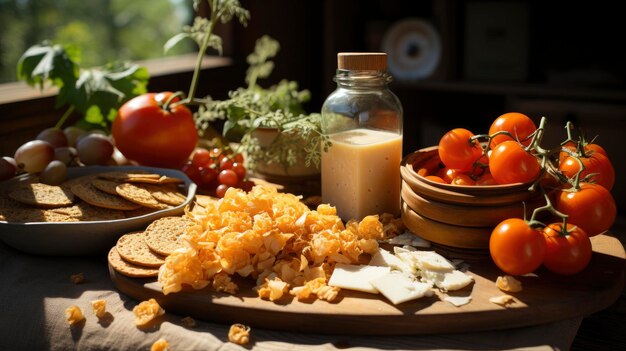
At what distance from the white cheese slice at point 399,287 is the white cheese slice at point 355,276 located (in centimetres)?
1

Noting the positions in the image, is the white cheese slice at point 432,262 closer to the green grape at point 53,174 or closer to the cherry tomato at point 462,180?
the cherry tomato at point 462,180

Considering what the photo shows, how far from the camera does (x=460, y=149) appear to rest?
104cm

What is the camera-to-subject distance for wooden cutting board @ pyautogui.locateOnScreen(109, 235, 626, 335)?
2.74 ft

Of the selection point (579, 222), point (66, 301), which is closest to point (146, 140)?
point (66, 301)

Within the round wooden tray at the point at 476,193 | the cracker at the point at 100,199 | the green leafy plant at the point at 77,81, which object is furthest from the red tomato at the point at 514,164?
the green leafy plant at the point at 77,81

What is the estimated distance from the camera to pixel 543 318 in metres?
0.85

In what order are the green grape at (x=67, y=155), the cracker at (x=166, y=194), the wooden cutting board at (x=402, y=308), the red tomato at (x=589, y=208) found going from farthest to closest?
the green grape at (x=67, y=155), the cracker at (x=166, y=194), the red tomato at (x=589, y=208), the wooden cutting board at (x=402, y=308)

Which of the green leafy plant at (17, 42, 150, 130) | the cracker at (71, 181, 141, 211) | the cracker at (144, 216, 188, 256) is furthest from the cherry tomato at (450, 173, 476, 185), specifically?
the green leafy plant at (17, 42, 150, 130)

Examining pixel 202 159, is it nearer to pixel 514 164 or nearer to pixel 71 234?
pixel 71 234

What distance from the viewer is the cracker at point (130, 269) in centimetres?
93

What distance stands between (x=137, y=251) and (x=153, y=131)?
1.71 ft

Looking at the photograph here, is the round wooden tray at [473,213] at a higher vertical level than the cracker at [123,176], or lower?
lower

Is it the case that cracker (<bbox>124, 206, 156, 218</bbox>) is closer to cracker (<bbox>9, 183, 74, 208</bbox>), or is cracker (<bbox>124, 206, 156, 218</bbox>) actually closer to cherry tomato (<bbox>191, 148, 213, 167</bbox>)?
cracker (<bbox>9, 183, 74, 208</bbox>)

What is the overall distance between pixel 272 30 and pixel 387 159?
193cm
